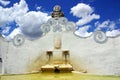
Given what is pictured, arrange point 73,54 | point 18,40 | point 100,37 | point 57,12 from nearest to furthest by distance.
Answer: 1. point 100,37
2. point 73,54
3. point 57,12
4. point 18,40

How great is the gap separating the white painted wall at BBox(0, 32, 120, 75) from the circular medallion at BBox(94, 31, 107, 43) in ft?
0.59

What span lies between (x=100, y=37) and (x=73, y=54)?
1.63 metres

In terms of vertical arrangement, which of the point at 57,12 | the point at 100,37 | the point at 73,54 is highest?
the point at 57,12

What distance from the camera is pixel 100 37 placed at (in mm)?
11000

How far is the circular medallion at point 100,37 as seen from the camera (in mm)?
10914

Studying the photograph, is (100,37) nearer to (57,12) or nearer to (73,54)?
(73,54)

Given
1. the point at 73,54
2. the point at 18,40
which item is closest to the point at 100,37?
the point at 73,54

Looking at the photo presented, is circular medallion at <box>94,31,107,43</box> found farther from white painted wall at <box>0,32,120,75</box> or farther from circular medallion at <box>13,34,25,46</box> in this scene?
circular medallion at <box>13,34,25,46</box>

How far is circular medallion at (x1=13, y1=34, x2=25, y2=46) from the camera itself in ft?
39.7

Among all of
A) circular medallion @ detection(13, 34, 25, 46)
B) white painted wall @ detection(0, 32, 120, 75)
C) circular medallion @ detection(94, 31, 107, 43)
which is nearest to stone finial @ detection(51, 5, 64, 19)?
white painted wall @ detection(0, 32, 120, 75)

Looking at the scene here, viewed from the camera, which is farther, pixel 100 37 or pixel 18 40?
pixel 18 40

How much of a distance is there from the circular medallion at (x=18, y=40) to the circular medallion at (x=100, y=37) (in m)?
3.98

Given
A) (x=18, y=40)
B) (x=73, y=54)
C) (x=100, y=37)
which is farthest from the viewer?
(x=18, y=40)

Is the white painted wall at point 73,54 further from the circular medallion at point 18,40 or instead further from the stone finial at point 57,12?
the stone finial at point 57,12
